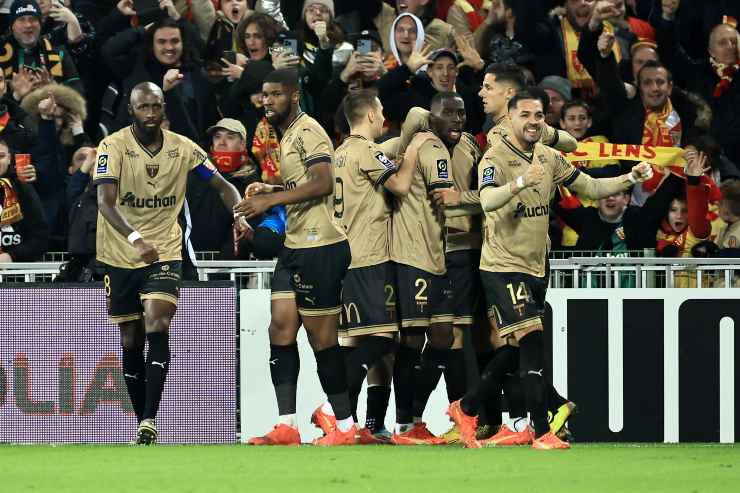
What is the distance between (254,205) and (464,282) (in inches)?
65.7

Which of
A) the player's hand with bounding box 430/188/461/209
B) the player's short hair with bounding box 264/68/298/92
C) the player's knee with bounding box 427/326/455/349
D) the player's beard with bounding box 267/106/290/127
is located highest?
the player's short hair with bounding box 264/68/298/92

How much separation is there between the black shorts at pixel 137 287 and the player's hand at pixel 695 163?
4.52 metres

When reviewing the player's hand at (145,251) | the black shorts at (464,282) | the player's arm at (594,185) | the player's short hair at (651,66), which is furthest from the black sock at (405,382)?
the player's short hair at (651,66)

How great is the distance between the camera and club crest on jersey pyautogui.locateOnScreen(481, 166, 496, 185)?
9289 millimetres

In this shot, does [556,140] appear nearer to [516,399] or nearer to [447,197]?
[447,197]

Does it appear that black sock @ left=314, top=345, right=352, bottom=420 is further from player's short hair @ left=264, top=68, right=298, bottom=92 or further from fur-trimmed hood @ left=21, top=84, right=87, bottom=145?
fur-trimmed hood @ left=21, top=84, right=87, bottom=145

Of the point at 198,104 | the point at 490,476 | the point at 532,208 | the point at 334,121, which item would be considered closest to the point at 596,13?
the point at 334,121

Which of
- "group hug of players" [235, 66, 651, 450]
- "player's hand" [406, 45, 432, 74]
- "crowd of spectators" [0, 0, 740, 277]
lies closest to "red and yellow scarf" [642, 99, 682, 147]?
"crowd of spectators" [0, 0, 740, 277]

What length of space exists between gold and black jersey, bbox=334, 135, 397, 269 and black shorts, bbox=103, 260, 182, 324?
3.76ft

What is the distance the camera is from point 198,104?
559 inches

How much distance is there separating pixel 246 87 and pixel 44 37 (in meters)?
1.93

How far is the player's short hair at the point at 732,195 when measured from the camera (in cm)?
1205

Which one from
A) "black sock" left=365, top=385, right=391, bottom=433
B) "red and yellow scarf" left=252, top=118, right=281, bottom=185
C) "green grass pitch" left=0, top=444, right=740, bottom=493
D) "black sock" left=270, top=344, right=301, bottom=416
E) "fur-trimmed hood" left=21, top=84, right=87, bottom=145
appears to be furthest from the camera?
"red and yellow scarf" left=252, top=118, right=281, bottom=185

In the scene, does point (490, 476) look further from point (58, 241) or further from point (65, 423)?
point (58, 241)
